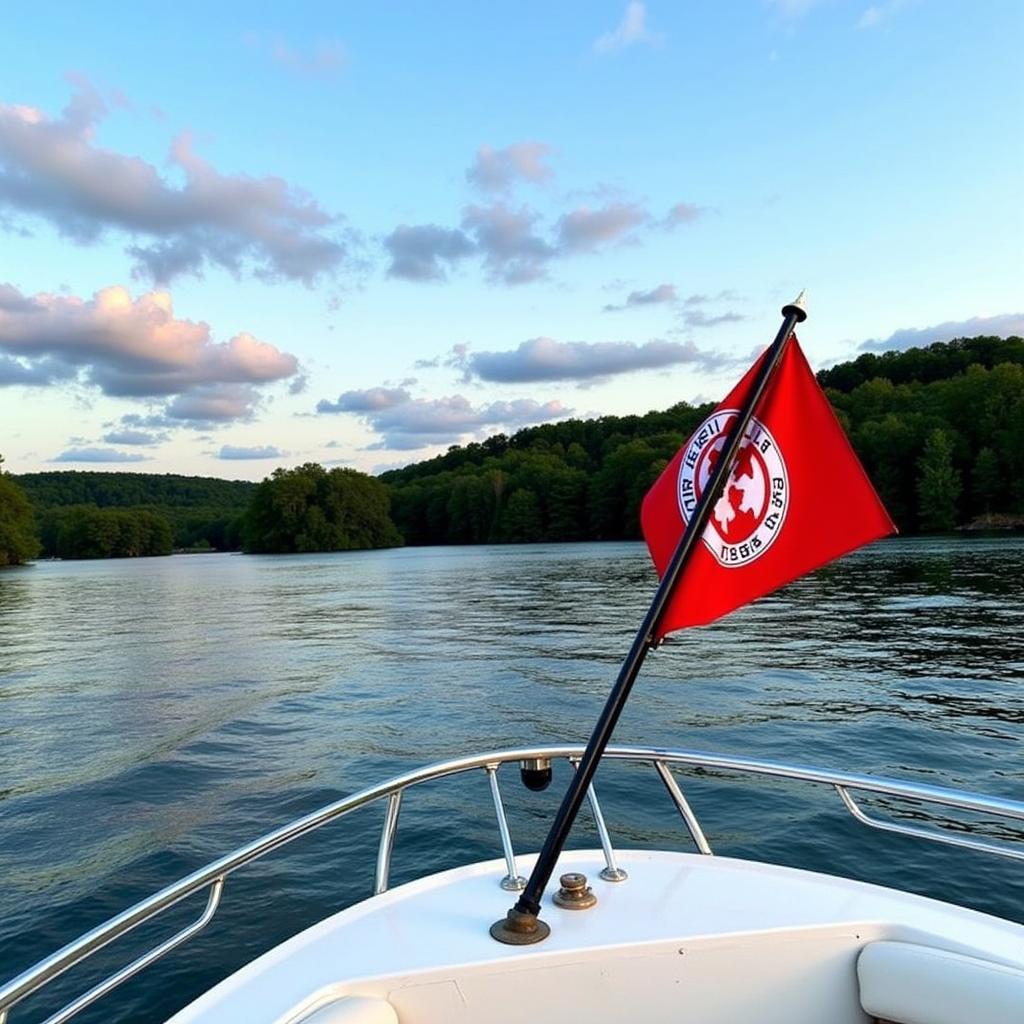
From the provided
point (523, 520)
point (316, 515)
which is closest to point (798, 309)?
point (523, 520)

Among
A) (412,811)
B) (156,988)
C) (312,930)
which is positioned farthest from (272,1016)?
(412,811)

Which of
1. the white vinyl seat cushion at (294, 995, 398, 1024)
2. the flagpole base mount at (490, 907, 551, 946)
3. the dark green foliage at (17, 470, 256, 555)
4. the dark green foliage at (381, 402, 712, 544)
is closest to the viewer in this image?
the white vinyl seat cushion at (294, 995, 398, 1024)

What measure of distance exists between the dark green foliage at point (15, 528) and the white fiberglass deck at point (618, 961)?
388ft

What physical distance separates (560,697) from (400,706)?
2.75 metres

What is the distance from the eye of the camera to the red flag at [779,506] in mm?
2846

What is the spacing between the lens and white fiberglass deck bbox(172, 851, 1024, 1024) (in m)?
2.53

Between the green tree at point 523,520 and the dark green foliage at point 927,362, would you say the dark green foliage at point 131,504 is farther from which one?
the dark green foliage at point 927,362

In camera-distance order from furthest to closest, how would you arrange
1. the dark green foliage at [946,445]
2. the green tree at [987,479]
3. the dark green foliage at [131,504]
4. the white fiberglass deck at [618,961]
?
the dark green foliage at [131,504], the dark green foliage at [946,445], the green tree at [987,479], the white fiberglass deck at [618,961]

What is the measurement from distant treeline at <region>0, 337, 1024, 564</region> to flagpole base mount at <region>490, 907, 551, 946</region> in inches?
3653

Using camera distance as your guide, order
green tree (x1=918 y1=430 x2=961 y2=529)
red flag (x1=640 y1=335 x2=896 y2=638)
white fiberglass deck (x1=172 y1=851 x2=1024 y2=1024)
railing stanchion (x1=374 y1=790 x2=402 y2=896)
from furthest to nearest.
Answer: green tree (x1=918 y1=430 x2=961 y2=529)
railing stanchion (x1=374 y1=790 x2=402 y2=896)
red flag (x1=640 y1=335 x2=896 y2=638)
white fiberglass deck (x1=172 y1=851 x2=1024 y2=1024)

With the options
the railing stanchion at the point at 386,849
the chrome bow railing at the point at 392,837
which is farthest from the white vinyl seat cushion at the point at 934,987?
the railing stanchion at the point at 386,849

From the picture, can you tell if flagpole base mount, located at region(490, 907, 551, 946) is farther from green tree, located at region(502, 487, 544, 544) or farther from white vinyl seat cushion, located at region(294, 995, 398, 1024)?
green tree, located at region(502, 487, 544, 544)

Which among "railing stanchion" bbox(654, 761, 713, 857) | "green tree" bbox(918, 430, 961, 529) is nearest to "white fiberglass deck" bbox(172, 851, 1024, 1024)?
"railing stanchion" bbox(654, 761, 713, 857)

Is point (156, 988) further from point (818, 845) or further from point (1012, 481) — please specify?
point (1012, 481)
